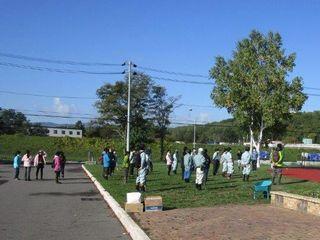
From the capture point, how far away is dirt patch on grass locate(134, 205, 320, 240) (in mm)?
10203

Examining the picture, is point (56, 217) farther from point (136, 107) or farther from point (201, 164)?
point (136, 107)

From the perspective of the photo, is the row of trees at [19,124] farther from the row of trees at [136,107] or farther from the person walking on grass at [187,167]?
the person walking on grass at [187,167]

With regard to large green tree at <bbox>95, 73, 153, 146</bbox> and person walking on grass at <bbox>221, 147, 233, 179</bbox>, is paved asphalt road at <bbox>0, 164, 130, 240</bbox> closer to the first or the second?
person walking on grass at <bbox>221, 147, 233, 179</bbox>

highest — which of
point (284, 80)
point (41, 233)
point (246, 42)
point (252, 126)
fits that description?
point (246, 42)

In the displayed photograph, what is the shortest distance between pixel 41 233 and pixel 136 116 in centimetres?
6849

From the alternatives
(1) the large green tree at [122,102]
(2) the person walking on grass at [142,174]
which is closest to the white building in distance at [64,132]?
(1) the large green tree at [122,102]

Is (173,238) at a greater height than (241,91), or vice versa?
(241,91)

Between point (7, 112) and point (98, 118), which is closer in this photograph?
point (98, 118)

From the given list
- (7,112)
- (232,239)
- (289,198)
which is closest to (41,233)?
(232,239)

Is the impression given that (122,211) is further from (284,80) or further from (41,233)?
(284,80)

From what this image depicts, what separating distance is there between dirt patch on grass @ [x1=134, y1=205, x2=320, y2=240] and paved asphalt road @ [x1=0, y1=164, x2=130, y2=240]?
0.87 meters

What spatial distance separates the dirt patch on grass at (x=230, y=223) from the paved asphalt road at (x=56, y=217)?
0.87 metres

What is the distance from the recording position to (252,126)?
49.3 meters

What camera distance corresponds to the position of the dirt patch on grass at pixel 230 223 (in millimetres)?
10203
